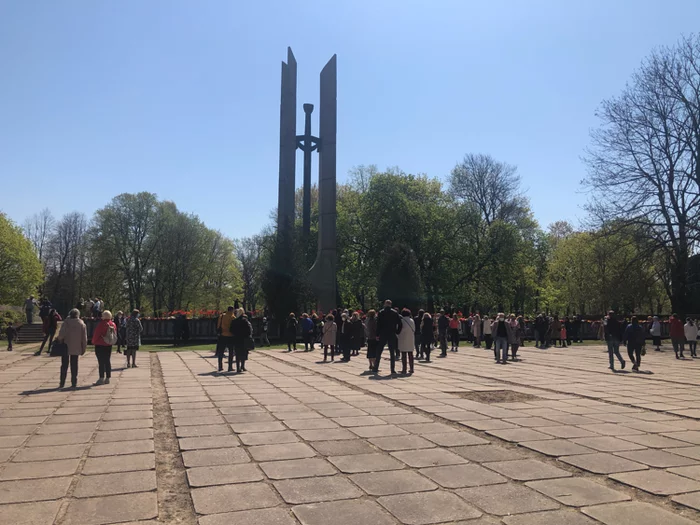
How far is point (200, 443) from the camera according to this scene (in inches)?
231

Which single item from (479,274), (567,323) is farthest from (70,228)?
(567,323)

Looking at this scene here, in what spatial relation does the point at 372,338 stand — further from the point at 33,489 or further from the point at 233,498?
the point at 33,489

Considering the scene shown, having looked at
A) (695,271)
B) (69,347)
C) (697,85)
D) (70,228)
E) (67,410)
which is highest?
(697,85)

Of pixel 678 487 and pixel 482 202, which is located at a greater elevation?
pixel 482 202

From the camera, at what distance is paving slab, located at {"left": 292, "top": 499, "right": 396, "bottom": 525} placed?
3.68 metres

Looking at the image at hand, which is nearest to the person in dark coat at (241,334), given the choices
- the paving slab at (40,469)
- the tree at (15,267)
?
the paving slab at (40,469)

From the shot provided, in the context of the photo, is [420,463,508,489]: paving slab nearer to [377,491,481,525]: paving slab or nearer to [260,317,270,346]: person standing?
[377,491,481,525]: paving slab

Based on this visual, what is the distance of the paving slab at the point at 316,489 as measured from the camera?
4.14 m

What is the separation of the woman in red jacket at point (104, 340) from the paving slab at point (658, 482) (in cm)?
937

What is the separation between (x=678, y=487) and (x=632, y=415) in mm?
3593

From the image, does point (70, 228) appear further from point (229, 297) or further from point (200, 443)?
point (200, 443)

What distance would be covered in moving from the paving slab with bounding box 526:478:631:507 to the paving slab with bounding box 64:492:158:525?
299 centimetres

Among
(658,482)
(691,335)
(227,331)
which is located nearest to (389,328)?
(227,331)

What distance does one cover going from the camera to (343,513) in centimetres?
384
